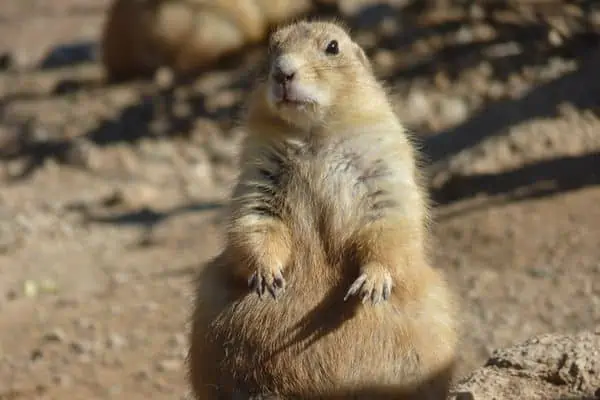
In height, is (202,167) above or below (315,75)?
below

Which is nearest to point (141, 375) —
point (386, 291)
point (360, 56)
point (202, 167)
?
point (360, 56)

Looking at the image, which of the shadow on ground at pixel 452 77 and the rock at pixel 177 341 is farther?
the shadow on ground at pixel 452 77

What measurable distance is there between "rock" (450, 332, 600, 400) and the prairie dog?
0.16 meters

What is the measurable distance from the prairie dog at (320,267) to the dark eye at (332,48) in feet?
0.31

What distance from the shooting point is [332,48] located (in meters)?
4.41

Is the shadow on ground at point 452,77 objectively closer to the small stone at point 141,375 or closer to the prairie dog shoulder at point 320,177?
the small stone at point 141,375

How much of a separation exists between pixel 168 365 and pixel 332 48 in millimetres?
2255

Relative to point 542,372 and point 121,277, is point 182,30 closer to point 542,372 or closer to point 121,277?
point 121,277

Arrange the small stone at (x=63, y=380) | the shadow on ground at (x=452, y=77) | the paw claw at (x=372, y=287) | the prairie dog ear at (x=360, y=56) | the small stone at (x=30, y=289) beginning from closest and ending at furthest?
1. the paw claw at (x=372, y=287)
2. the prairie dog ear at (x=360, y=56)
3. the small stone at (x=63, y=380)
4. the small stone at (x=30, y=289)
5. the shadow on ground at (x=452, y=77)

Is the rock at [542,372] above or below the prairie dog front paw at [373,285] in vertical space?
below

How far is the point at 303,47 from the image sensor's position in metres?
4.32

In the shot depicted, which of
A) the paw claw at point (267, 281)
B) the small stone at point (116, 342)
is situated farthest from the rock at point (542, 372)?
the small stone at point (116, 342)

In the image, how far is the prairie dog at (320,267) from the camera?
3848 mm

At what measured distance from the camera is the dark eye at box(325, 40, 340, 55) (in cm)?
439
